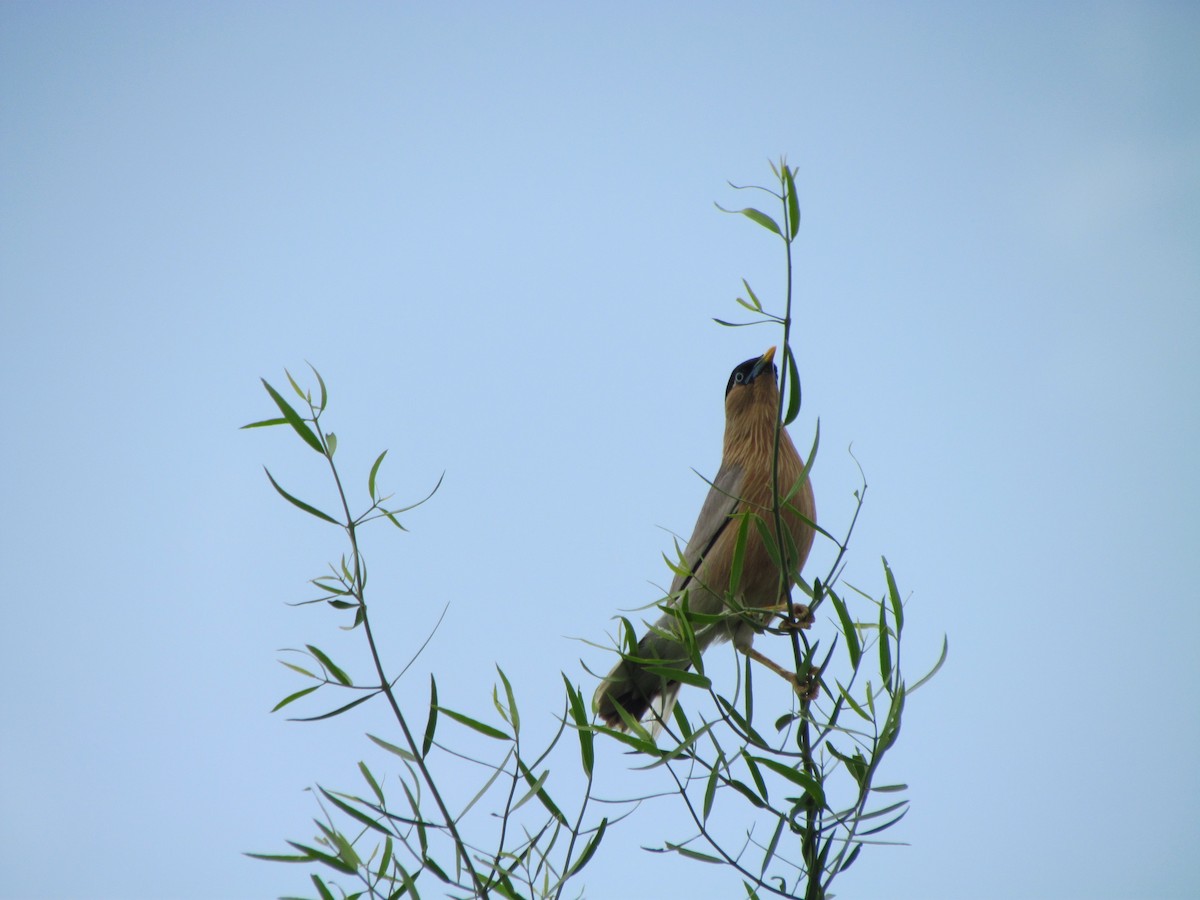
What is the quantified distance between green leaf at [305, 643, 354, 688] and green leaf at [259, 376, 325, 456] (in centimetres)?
24

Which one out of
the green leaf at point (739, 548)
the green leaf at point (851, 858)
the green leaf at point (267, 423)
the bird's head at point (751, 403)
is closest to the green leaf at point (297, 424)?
the green leaf at point (267, 423)

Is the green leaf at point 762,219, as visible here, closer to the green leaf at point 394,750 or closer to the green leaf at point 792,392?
the green leaf at point 792,392

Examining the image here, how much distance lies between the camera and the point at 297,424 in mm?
1166

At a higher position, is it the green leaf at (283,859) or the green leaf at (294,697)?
the green leaf at (294,697)

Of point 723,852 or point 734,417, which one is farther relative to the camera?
point 734,417

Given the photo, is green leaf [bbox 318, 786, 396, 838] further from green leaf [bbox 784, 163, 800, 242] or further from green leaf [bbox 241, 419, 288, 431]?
green leaf [bbox 784, 163, 800, 242]

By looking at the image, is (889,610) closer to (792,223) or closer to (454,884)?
(792,223)

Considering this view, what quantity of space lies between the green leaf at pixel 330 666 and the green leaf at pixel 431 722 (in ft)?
0.39

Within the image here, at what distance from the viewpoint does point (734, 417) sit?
3.12 metres

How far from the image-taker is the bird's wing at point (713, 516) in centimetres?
273

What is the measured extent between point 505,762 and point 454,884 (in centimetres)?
14

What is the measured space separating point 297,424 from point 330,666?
0.29 metres

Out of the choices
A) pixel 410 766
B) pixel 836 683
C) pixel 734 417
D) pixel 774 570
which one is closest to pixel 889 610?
pixel 836 683

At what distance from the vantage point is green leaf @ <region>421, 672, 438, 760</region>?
1.07 metres
